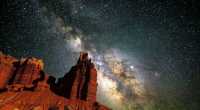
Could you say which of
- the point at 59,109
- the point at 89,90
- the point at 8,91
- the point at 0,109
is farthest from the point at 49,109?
the point at 89,90

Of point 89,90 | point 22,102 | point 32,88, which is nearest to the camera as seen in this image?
point 22,102

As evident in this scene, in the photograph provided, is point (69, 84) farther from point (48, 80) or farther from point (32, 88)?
point (32, 88)

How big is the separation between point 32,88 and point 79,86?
18259mm

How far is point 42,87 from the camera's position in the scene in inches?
2611

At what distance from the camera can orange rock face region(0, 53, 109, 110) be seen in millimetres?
55312

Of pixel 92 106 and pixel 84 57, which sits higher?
pixel 84 57

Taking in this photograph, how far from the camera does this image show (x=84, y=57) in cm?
9225

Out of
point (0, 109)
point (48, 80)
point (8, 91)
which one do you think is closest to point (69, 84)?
point (48, 80)

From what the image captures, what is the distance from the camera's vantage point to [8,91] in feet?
201

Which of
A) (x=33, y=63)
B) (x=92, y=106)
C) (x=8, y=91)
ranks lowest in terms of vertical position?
(x=92, y=106)

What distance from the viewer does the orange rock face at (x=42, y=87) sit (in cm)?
5531

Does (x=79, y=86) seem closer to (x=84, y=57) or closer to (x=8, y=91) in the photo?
(x=84, y=57)

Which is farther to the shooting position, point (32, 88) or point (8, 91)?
point (32, 88)

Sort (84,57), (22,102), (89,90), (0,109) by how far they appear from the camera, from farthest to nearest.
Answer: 1. (84,57)
2. (89,90)
3. (22,102)
4. (0,109)
